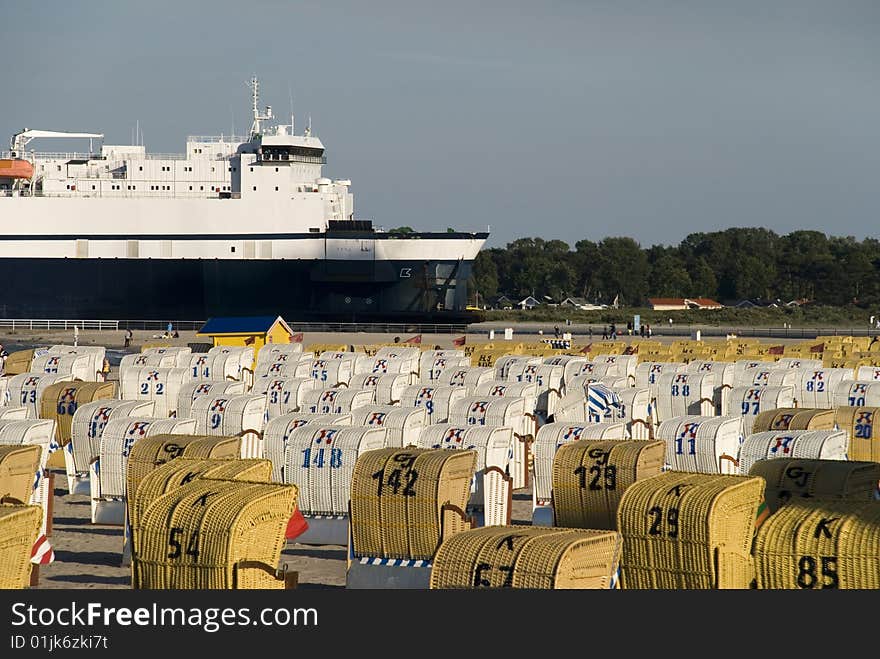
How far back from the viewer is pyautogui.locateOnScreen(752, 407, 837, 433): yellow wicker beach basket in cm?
2161

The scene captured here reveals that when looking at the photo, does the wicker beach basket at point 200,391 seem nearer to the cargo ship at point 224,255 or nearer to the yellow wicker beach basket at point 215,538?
the yellow wicker beach basket at point 215,538

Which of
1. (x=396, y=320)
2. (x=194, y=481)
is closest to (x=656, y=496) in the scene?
(x=194, y=481)

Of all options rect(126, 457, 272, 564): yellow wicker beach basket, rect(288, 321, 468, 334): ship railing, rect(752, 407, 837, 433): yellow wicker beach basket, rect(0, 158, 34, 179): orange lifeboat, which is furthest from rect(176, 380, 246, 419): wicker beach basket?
rect(0, 158, 34, 179): orange lifeboat

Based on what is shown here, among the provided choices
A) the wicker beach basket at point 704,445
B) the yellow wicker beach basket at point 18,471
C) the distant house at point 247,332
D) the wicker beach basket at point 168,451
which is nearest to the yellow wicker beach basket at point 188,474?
the yellow wicker beach basket at point 18,471

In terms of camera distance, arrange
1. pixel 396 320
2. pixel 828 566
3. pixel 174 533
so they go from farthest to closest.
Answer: pixel 396 320
pixel 174 533
pixel 828 566

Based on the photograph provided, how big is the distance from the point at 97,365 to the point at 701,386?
19447 millimetres

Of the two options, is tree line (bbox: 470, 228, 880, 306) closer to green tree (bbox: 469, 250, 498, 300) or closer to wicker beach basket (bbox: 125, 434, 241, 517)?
green tree (bbox: 469, 250, 498, 300)

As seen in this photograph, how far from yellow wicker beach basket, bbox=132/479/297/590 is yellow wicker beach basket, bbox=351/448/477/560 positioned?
2.58 meters

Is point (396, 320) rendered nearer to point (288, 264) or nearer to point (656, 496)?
point (288, 264)

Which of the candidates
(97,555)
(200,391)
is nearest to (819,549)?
(97,555)

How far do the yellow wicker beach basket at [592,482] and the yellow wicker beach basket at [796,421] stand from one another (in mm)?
5819

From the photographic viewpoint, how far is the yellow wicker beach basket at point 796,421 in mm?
21609

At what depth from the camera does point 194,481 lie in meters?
13.8

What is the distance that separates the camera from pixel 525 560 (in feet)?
35.9
